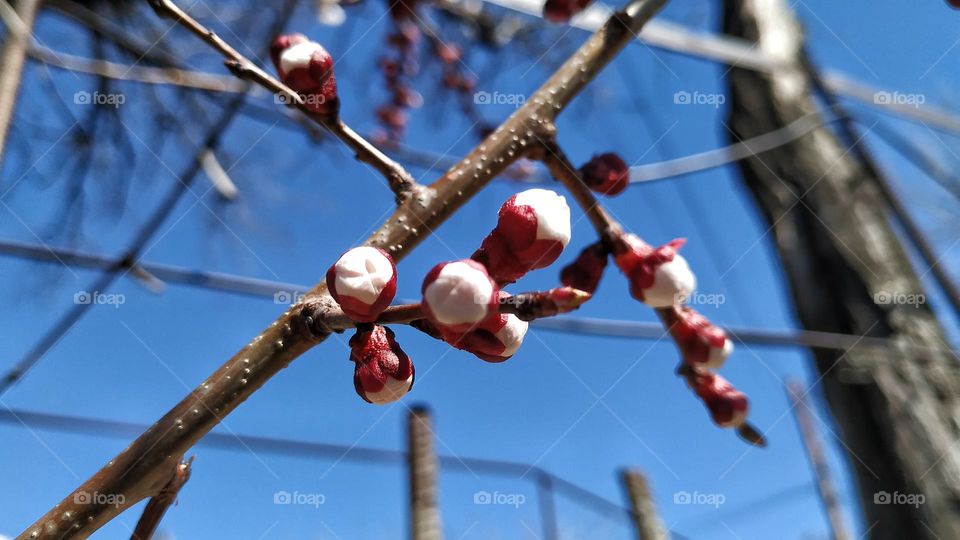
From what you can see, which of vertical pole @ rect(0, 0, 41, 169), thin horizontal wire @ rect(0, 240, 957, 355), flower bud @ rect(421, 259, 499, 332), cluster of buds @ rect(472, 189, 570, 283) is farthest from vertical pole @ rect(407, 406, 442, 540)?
flower bud @ rect(421, 259, 499, 332)

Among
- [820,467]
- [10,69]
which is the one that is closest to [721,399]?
[10,69]

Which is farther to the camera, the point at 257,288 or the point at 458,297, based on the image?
the point at 257,288

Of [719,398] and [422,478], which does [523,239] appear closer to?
[719,398]

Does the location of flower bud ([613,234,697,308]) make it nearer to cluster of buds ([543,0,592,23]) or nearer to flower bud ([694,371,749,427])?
flower bud ([694,371,749,427])

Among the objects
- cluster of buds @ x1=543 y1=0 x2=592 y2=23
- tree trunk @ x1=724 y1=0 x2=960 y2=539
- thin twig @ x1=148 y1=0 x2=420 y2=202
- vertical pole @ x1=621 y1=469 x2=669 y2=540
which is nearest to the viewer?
thin twig @ x1=148 y1=0 x2=420 y2=202

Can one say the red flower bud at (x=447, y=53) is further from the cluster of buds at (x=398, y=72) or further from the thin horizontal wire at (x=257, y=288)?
the thin horizontal wire at (x=257, y=288)

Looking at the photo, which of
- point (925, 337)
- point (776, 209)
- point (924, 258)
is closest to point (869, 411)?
point (925, 337)

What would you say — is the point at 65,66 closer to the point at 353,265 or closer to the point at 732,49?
the point at 353,265

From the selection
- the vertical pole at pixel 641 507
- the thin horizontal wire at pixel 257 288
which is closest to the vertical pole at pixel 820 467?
the vertical pole at pixel 641 507
